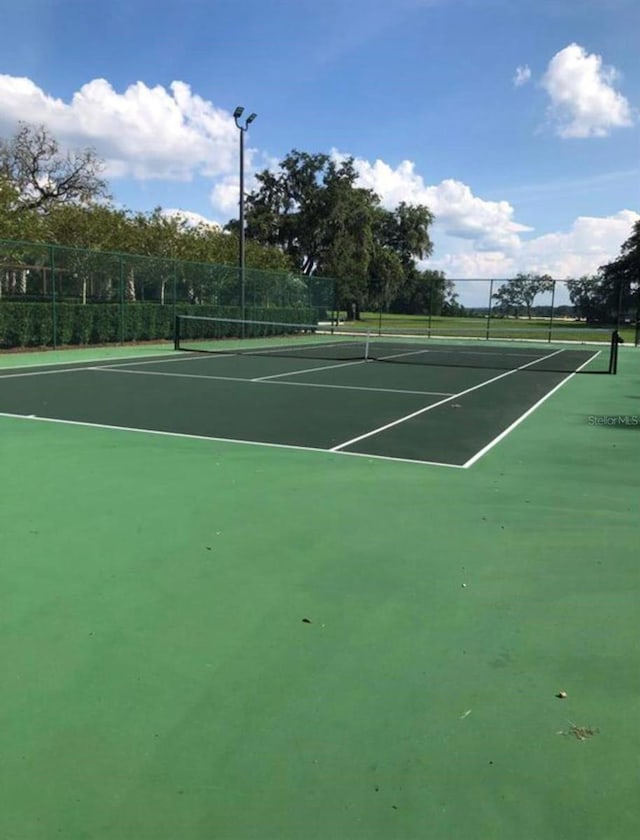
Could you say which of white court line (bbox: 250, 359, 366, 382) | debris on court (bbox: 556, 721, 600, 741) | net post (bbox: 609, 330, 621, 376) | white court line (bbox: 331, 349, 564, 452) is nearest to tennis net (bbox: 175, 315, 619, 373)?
net post (bbox: 609, 330, 621, 376)

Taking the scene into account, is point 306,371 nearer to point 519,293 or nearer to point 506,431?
point 506,431

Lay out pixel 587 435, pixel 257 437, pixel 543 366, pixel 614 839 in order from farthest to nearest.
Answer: pixel 543 366 < pixel 587 435 < pixel 257 437 < pixel 614 839

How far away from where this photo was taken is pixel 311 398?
11555 mm

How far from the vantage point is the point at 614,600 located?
3596 millimetres

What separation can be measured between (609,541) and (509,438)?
373 cm

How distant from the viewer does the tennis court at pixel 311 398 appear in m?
8.00

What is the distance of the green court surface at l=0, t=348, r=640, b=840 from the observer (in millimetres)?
2131

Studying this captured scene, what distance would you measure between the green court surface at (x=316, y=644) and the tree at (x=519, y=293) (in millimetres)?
28242

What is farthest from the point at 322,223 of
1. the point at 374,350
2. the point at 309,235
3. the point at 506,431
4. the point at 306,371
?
the point at 506,431

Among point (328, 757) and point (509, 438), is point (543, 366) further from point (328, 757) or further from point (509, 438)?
point (328, 757)

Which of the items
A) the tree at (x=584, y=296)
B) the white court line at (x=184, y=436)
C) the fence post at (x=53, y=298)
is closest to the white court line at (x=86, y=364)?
the fence post at (x=53, y=298)

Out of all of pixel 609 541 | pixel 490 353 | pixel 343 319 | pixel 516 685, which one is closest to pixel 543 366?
pixel 490 353

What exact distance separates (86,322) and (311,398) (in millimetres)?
12334

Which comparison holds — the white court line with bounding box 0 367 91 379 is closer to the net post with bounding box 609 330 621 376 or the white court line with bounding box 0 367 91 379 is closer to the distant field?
the net post with bounding box 609 330 621 376
